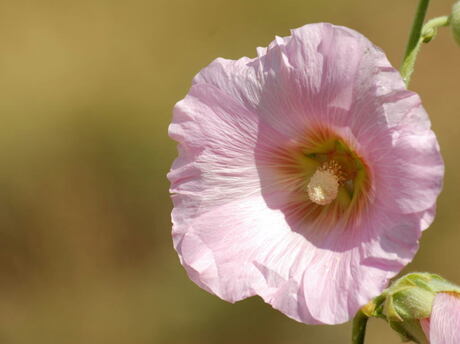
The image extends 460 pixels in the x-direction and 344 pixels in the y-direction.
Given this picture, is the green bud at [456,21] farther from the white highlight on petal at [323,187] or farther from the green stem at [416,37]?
the white highlight on petal at [323,187]

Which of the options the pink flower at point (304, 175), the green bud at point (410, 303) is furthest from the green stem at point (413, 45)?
the green bud at point (410, 303)

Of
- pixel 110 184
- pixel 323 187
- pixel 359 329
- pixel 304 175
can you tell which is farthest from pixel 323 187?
pixel 110 184

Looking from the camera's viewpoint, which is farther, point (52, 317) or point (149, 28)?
point (149, 28)

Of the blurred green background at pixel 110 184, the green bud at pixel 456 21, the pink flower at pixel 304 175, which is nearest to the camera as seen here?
the pink flower at pixel 304 175

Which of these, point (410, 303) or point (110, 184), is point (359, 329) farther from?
point (110, 184)

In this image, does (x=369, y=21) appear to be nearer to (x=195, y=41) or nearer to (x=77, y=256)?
(x=195, y=41)

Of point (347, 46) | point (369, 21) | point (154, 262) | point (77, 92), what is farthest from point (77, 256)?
point (347, 46)
